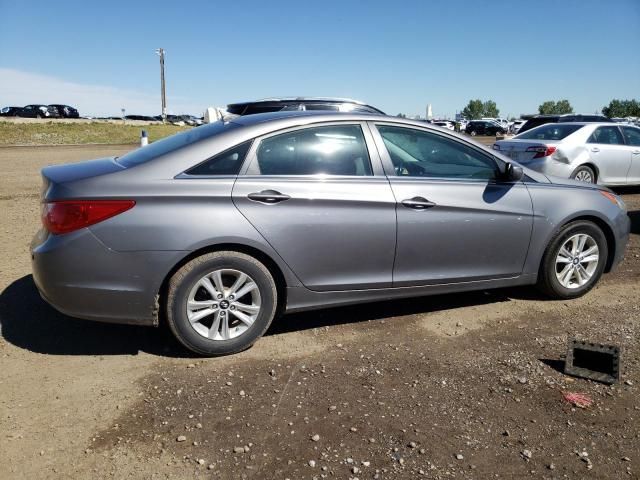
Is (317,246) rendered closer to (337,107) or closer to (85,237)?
(85,237)

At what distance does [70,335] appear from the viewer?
3885mm

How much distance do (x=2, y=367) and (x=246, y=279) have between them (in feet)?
5.49

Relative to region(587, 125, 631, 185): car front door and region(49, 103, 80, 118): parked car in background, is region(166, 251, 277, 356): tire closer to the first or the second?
region(587, 125, 631, 185): car front door

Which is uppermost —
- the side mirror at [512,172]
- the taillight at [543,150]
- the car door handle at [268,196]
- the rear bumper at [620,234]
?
the taillight at [543,150]

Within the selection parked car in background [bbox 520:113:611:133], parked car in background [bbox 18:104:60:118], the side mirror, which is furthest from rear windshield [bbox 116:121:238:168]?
parked car in background [bbox 18:104:60:118]

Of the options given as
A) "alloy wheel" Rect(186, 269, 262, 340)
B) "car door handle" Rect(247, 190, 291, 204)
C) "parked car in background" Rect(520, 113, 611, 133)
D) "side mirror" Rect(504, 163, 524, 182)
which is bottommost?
"alloy wheel" Rect(186, 269, 262, 340)

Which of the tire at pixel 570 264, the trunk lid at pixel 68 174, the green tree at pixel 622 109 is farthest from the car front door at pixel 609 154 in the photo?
the green tree at pixel 622 109

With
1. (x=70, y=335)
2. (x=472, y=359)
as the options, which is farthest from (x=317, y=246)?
(x=70, y=335)

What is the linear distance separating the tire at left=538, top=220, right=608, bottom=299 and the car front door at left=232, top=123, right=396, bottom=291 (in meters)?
1.54

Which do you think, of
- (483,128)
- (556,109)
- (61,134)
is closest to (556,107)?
(556,109)

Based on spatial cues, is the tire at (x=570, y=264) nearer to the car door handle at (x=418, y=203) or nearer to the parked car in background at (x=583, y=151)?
the car door handle at (x=418, y=203)

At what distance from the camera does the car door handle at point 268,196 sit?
3.52 m

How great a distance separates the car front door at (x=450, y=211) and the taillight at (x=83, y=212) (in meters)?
1.90

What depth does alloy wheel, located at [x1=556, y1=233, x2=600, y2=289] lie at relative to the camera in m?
4.56
